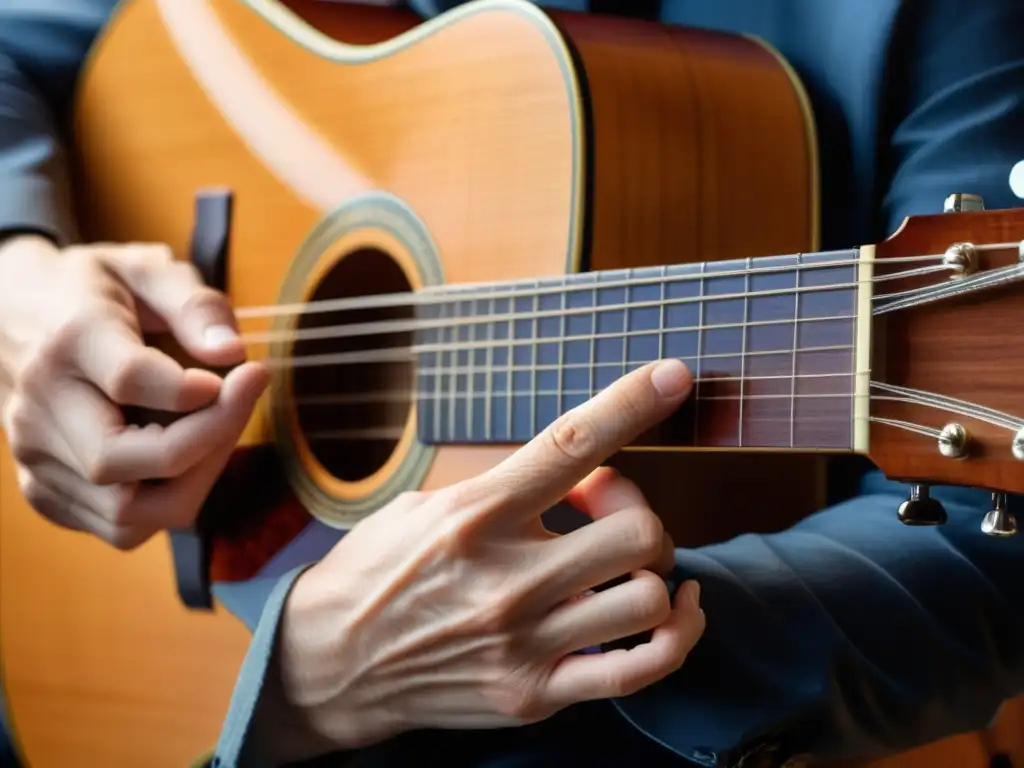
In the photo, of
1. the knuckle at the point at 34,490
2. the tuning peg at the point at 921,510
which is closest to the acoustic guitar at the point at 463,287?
the tuning peg at the point at 921,510

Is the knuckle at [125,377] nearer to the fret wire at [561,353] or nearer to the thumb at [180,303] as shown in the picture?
the thumb at [180,303]

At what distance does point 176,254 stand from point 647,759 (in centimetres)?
63

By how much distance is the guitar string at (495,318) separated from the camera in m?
0.53

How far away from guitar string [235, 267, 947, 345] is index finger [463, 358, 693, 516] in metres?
0.04

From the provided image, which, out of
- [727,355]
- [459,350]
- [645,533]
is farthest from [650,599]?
[459,350]

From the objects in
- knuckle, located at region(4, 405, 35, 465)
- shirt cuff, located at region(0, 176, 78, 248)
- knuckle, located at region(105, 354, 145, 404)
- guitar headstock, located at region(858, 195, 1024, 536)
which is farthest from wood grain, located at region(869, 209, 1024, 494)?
shirt cuff, located at region(0, 176, 78, 248)

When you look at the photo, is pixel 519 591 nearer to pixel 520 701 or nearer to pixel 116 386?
pixel 520 701

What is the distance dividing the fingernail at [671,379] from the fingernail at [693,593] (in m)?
0.12

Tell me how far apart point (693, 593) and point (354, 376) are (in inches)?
17.0

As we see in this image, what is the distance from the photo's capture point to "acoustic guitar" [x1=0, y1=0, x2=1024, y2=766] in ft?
1.63

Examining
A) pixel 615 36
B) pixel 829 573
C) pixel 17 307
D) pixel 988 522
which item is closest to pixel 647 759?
pixel 829 573

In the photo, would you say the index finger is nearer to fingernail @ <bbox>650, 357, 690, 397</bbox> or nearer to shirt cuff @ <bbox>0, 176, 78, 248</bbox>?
fingernail @ <bbox>650, 357, 690, 397</bbox>

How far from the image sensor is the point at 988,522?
48 cm

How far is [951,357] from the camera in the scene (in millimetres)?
479
